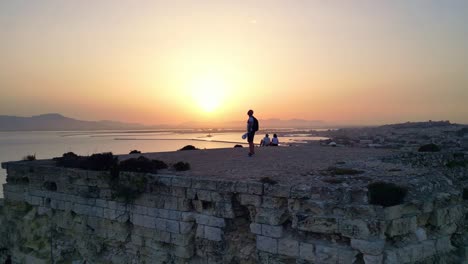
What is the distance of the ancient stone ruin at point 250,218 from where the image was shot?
7371 millimetres

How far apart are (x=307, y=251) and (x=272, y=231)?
2.95 ft

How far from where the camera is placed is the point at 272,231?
8094 mm

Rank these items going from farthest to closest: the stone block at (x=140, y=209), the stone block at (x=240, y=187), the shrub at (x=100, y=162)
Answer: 1. the shrub at (x=100, y=162)
2. the stone block at (x=140, y=209)
3. the stone block at (x=240, y=187)

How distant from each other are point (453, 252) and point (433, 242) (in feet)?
3.13

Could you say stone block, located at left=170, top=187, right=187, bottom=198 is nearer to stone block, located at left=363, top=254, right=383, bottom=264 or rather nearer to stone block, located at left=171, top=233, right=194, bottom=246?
stone block, located at left=171, top=233, right=194, bottom=246

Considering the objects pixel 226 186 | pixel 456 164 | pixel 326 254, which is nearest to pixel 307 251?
pixel 326 254

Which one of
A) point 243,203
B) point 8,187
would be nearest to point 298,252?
point 243,203

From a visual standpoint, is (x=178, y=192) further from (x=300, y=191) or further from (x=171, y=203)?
(x=300, y=191)

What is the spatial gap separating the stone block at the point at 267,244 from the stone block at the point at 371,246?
5.97 feet

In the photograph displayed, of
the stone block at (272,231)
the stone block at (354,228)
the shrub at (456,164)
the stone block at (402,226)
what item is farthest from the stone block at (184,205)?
the shrub at (456,164)

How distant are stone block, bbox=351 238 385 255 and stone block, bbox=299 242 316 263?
94cm

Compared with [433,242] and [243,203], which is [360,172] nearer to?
[433,242]

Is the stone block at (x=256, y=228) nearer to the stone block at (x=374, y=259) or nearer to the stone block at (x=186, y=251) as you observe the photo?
the stone block at (x=186, y=251)

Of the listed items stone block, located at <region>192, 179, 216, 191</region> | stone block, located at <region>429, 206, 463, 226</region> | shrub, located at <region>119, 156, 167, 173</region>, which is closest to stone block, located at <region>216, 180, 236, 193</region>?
stone block, located at <region>192, 179, 216, 191</region>
